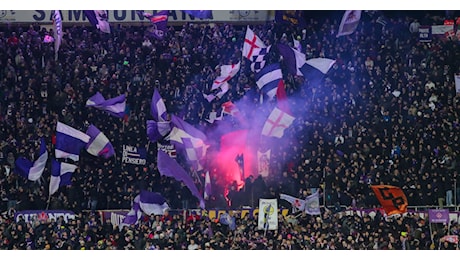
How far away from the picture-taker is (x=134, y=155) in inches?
721

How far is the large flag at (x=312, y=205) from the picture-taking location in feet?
55.6

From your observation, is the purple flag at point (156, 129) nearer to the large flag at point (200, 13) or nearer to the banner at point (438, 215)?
the large flag at point (200, 13)

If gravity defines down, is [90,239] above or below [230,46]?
below

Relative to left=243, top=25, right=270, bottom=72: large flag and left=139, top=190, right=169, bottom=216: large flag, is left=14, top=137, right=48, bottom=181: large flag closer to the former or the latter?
left=139, top=190, right=169, bottom=216: large flag

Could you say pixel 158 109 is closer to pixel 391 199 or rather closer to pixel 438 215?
pixel 391 199

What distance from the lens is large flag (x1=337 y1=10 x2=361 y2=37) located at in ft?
67.7

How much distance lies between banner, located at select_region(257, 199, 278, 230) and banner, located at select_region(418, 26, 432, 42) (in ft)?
23.6

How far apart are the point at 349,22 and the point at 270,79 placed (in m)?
3.19

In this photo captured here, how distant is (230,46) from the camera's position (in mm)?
21828

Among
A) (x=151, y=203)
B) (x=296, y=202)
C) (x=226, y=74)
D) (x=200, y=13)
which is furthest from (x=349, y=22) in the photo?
(x=151, y=203)

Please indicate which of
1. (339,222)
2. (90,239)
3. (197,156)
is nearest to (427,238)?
(339,222)

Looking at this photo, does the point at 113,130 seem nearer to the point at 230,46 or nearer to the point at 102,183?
the point at 102,183

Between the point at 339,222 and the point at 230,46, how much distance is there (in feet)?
21.9

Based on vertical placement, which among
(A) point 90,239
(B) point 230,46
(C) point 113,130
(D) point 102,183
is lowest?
(A) point 90,239
